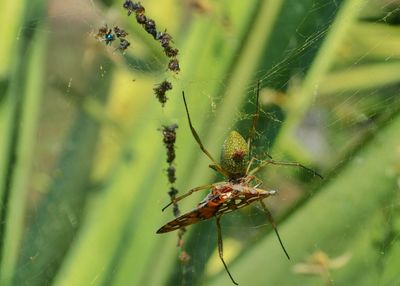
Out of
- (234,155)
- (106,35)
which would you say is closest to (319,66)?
(234,155)

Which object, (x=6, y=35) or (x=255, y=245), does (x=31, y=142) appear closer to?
(x=6, y=35)

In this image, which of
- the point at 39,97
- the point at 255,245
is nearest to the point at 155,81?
the point at 39,97

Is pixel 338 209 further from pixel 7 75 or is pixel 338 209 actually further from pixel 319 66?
pixel 7 75

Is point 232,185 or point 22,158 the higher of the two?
point 22,158

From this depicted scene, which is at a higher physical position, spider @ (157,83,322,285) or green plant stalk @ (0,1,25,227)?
green plant stalk @ (0,1,25,227)

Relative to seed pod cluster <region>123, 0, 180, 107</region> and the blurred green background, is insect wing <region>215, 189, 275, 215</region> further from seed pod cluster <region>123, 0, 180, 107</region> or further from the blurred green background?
seed pod cluster <region>123, 0, 180, 107</region>

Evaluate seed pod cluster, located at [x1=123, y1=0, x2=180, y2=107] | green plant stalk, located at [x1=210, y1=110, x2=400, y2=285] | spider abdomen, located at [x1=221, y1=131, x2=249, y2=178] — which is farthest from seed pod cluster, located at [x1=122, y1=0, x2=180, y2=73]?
green plant stalk, located at [x1=210, y1=110, x2=400, y2=285]

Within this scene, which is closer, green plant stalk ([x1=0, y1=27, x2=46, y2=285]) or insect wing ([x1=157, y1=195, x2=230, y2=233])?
insect wing ([x1=157, y1=195, x2=230, y2=233])

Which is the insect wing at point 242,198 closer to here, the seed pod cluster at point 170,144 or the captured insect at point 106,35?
the seed pod cluster at point 170,144

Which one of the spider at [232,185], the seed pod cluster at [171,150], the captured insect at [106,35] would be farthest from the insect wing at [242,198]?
the captured insect at [106,35]
